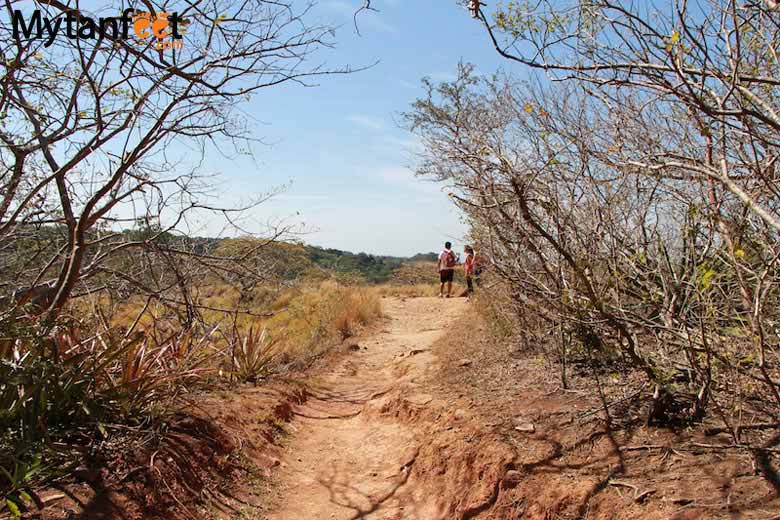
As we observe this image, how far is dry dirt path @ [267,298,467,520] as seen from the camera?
4.81 meters

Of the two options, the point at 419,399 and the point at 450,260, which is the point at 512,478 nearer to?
the point at 419,399

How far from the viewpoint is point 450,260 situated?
56.5ft

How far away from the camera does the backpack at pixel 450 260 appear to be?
17105 millimetres

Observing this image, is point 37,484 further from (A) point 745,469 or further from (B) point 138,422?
(A) point 745,469

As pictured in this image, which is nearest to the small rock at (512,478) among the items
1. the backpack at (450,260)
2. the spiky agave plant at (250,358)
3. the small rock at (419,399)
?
the small rock at (419,399)

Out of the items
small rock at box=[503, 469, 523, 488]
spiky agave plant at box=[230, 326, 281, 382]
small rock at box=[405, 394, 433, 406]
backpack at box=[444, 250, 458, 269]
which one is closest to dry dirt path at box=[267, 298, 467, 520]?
small rock at box=[405, 394, 433, 406]

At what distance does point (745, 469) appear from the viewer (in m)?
3.38

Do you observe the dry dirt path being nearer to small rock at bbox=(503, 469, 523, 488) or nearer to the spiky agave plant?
small rock at bbox=(503, 469, 523, 488)

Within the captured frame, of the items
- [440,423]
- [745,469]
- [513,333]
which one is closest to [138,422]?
[440,423]

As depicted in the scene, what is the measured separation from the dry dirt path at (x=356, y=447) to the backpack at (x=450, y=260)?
718 cm

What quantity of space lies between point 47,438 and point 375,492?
268 centimetres

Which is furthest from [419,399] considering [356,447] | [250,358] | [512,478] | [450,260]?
[450,260]

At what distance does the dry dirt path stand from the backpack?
23.6 feet

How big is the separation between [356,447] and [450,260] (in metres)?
11.4
